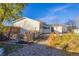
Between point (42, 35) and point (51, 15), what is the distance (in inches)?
8.1

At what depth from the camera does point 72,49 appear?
1911 mm

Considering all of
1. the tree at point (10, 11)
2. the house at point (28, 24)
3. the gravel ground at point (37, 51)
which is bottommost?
the gravel ground at point (37, 51)

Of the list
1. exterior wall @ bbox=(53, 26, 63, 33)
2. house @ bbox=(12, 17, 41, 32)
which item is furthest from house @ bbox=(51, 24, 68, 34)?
house @ bbox=(12, 17, 41, 32)

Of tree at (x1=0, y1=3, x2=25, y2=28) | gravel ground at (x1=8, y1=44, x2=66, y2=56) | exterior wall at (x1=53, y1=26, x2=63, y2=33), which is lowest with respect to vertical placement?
gravel ground at (x1=8, y1=44, x2=66, y2=56)

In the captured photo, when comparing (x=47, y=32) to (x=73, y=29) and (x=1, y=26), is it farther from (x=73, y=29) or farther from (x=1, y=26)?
(x=1, y=26)

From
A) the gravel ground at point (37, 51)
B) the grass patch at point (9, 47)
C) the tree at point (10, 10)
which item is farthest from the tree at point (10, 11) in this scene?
the gravel ground at point (37, 51)

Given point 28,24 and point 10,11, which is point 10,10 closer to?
point 10,11

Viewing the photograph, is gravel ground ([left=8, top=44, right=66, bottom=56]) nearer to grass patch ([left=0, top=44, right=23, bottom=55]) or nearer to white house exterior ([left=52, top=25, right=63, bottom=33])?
grass patch ([left=0, top=44, right=23, bottom=55])

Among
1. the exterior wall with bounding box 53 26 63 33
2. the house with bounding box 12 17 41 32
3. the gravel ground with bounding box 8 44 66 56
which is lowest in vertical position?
the gravel ground with bounding box 8 44 66 56

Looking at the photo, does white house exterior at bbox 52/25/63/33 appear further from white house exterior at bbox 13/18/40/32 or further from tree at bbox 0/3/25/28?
tree at bbox 0/3/25/28

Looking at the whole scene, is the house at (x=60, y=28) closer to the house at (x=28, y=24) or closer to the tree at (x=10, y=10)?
the house at (x=28, y=24)

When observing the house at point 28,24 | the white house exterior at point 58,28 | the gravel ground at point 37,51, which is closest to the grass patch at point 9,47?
the gravel ground at point 37,51

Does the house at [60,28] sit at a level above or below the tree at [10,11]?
below

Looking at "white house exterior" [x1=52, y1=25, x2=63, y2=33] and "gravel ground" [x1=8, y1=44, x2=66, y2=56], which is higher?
"white house exterior" [x1=52, y1=25, x2=63, y2=33]
